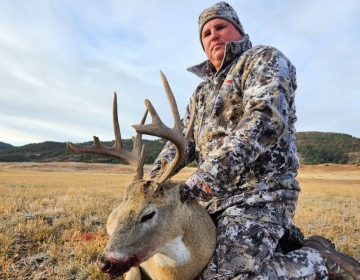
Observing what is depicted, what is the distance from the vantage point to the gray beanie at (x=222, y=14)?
3.98 meters

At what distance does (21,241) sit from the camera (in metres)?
5.66

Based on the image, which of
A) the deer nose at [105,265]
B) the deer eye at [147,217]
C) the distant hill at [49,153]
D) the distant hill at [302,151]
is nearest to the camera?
the deer nose at [105,265]

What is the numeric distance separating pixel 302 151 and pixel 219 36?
78481 mm

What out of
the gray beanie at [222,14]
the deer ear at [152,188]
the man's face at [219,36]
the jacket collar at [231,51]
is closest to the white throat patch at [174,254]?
the deer ear at [152,188]

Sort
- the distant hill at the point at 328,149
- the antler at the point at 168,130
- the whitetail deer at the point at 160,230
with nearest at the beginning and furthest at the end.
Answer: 1. the whitetail deer at the point at 160,230
2. the antler at the point at 168,130
3. the distant hill at the point at 328,149

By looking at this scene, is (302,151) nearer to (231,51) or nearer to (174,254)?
(231,51)

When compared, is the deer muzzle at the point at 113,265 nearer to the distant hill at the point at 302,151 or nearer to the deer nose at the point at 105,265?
the deer nose at the point at 105,265

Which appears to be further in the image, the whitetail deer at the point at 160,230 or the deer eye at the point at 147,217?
the deer eye at the point at 147,217

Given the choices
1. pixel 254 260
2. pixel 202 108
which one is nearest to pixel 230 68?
pixel 202 108

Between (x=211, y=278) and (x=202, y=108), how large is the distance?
1.86 metres

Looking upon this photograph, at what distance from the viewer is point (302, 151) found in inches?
3056

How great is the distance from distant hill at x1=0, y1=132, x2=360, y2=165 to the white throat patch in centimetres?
6117

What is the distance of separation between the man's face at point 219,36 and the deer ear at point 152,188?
6.11 feet

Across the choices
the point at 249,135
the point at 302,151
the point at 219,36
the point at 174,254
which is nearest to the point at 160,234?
the point at 174,254
